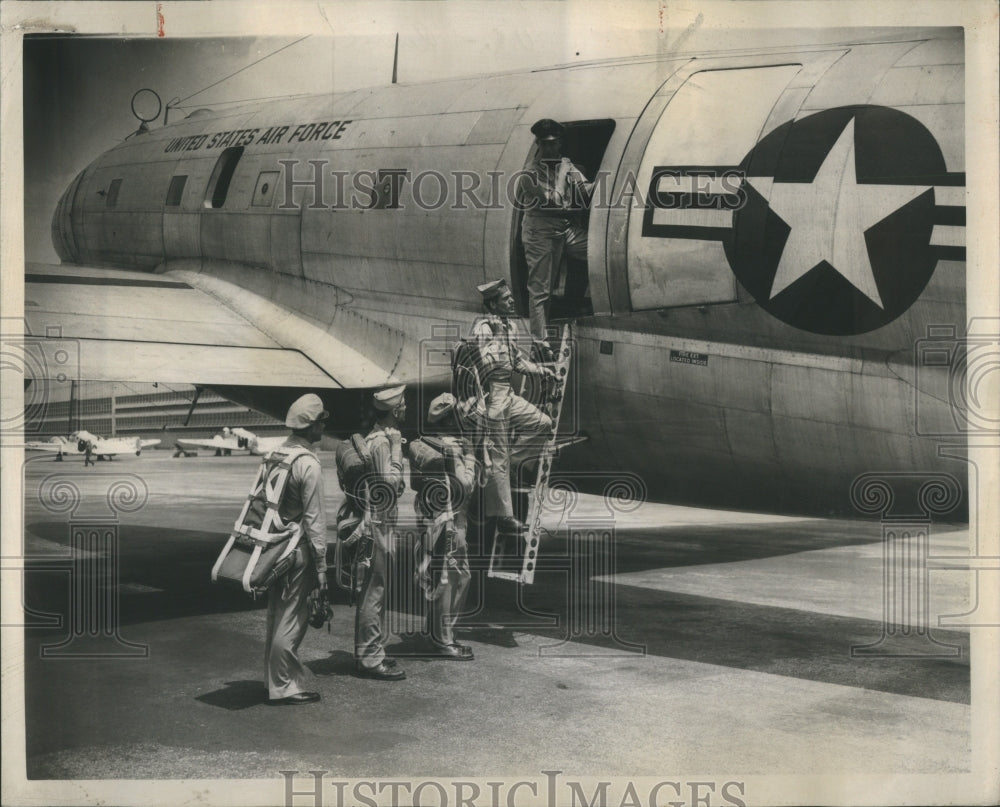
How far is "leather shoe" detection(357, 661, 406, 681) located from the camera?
965cm

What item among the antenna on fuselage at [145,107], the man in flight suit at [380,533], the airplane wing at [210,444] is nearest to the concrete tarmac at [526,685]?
the man in flight suit at [380,533]

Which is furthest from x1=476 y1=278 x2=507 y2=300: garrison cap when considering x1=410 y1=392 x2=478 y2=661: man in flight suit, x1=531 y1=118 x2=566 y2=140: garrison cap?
x1=531 y1=118 x2=566 y2=140: garrison cap

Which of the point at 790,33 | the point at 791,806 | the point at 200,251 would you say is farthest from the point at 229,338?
the point at 791,806

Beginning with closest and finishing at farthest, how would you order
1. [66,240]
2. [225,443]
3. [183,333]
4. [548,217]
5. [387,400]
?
[387,400] → [548,217] → [183,333] → [66,240] → [225,443]

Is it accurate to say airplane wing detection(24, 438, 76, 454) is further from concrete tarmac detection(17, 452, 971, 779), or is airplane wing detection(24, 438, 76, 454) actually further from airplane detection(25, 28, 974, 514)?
airplane detection(25, 28, 974, 514)

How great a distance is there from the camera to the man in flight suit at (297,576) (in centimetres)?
884

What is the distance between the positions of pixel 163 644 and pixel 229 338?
159 inches

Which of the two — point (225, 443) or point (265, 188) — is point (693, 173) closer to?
point (265, 188)

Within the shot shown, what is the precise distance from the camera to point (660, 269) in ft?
33.2

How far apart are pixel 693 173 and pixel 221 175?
7835 millimetres

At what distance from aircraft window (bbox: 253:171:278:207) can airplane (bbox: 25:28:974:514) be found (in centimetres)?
6

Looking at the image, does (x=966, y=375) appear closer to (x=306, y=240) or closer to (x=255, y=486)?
(x=255, y=486)

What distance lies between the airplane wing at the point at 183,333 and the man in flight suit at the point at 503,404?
6.37 feet

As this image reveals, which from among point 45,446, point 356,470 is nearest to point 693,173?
point 356,470
